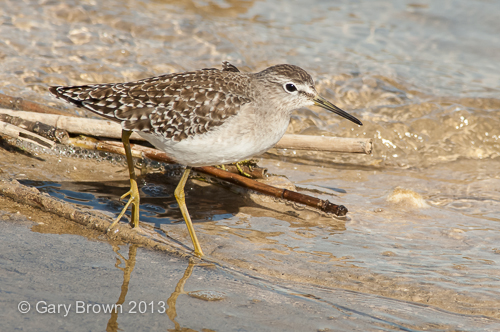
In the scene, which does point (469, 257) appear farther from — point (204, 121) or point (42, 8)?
point (42, 8)

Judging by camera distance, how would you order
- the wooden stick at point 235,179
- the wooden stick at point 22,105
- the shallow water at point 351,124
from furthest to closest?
1. the wooden stick at point 22,105
2. the wooden stick at point 235,179
3. the shallow water at point 351,124

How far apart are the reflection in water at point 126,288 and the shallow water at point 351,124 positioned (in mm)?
839

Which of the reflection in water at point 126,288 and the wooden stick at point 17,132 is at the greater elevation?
the wooden stick at point 17,132

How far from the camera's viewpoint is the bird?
18.8 feet

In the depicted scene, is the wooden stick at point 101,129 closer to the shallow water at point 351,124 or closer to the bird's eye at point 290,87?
the shallow water at point 351,124

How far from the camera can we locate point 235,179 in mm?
7020

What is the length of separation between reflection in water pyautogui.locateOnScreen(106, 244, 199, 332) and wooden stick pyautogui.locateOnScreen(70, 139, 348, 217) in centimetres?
193

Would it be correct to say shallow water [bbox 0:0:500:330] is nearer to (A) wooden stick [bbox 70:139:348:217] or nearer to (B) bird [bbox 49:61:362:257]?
(A) wooden stick [bbox 70:139:348:217]

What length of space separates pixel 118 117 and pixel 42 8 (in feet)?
28.4

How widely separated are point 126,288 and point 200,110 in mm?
2159

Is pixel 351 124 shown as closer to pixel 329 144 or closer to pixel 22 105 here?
pixel 329 144

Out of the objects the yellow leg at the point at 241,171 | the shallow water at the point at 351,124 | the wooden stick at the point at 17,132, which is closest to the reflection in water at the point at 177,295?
the shallow water at the point at 351,124

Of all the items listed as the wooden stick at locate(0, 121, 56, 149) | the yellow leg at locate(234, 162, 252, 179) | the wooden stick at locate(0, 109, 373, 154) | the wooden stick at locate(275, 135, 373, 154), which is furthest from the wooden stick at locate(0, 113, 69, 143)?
the wooden stick at locate(275, 135, 373, 154)

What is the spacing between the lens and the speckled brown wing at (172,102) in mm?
5777
